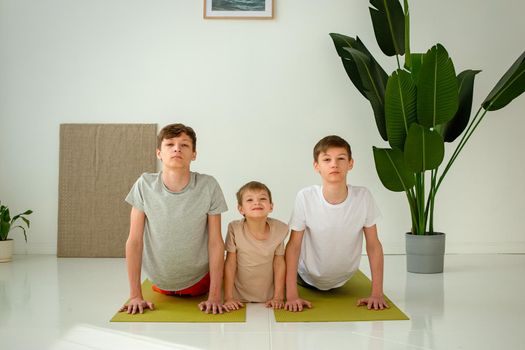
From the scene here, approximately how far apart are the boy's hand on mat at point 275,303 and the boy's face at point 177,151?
0.67 m

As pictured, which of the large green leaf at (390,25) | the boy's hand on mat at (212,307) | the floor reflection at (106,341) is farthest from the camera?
the large green leaf at (390,25)

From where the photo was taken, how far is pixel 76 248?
390 cm

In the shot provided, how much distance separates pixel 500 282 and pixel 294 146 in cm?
160

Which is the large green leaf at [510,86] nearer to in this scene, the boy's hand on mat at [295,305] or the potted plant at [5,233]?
the boy's hand on mat at [295,305]

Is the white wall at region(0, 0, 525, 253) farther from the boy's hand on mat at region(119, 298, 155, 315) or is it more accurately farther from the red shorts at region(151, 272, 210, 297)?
the boy's hand on mat at region(119, 298, 155, 315)

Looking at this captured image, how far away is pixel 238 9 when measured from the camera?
156 inches

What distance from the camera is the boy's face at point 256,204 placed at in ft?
7.91

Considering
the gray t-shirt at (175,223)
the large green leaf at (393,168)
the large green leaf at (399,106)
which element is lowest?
the gray t-shirt at (175,223)

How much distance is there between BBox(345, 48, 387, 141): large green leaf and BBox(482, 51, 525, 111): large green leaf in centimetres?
58

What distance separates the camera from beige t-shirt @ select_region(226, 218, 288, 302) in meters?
2.45

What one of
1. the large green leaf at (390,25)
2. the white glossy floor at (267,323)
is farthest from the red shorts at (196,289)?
the large green leaf at (390,25)

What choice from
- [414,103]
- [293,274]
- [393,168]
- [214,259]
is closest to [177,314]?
[214,259]

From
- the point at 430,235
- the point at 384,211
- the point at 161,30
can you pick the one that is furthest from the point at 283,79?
the point at 430,235

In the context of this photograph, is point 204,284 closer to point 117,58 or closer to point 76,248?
point 76,248
